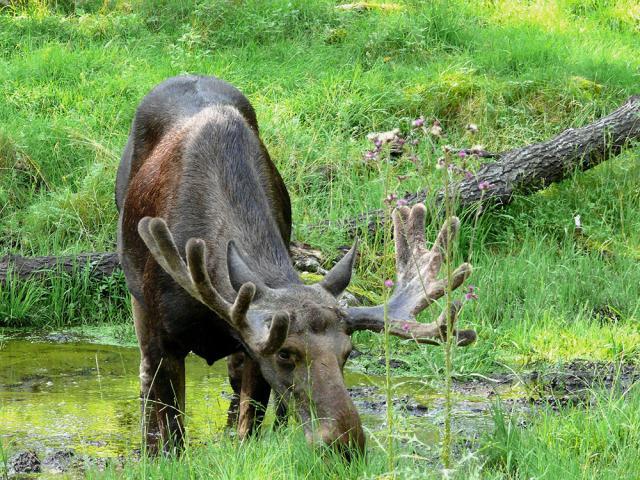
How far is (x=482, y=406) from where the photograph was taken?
6.65 metres

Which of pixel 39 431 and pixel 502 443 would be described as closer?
pixel 502 443

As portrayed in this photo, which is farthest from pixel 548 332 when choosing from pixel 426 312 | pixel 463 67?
pixel 463 67

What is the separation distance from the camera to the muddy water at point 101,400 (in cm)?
609

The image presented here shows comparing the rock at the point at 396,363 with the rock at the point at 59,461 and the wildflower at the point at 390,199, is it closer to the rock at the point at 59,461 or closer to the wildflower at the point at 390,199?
the rock at the point at 59,461

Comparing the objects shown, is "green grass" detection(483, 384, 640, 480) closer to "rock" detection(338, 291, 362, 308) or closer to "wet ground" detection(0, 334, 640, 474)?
"wet ground" detection(0, 334, 640, 474)

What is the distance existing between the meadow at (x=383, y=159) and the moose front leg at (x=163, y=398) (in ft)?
0.91

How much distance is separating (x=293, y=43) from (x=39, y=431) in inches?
295

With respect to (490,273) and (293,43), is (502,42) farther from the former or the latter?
(490,273)

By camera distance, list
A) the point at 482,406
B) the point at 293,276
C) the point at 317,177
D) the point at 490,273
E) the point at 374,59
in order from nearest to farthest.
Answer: the point at 293,276 → the point at 482,406 → the point at 490,273 → the point at 317,177 → the point at 374,59

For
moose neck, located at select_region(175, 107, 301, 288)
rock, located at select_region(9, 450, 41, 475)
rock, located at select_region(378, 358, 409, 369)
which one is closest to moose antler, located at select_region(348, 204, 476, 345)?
moose neck, located at select_region(175, 107, 301, 288)

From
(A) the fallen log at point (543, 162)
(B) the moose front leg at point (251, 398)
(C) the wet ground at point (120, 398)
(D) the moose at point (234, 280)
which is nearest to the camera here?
(D) the moose at point (234, 280)

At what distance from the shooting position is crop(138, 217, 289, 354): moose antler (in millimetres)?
4676

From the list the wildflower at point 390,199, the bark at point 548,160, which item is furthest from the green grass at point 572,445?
the bark at point 548,160

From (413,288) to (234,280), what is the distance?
2.70 feet
